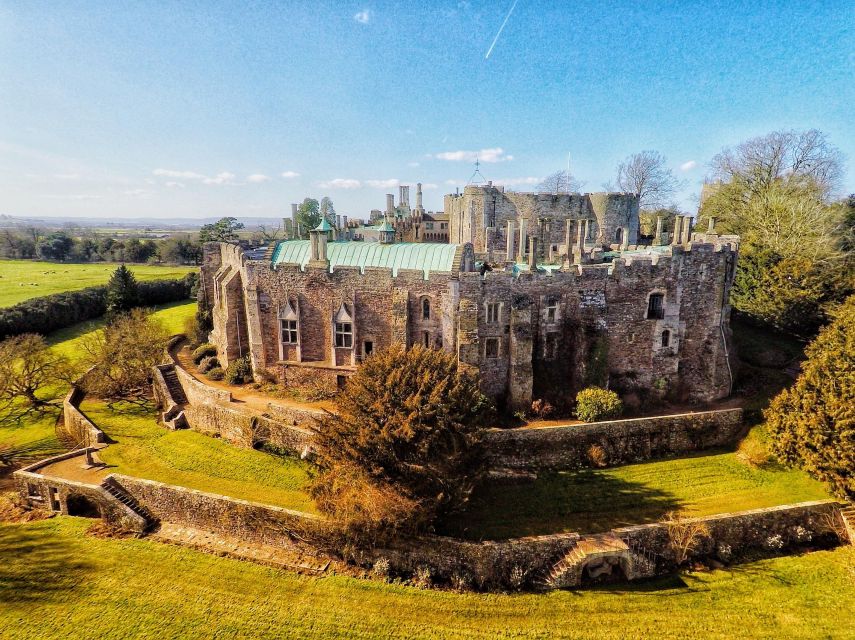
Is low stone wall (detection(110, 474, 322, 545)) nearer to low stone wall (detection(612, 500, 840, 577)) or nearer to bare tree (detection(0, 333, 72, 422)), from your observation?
low stone wall (detection(612, 500, 840, 577))

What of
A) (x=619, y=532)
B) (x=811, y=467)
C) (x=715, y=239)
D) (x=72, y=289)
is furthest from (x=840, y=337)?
(x=72, y=289)

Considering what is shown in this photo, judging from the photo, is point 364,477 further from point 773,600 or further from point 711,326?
point 711,326

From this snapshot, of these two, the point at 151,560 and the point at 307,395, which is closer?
the point at 151,560

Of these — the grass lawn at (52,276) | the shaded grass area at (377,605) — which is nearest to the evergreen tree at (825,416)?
the shaded grass area at (377,605)

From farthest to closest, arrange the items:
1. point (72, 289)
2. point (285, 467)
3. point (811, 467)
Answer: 1. point (72, 289)
2. point (285, 467)
3. point (811, 467)

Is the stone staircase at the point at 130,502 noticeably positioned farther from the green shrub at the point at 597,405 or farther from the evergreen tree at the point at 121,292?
the evergreen tree at the point at 121,292

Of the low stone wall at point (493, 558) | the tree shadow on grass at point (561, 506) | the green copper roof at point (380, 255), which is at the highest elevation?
the green copper roof at point (380, 255)

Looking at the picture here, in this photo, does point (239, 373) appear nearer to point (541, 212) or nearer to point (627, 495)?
point (627, 495)
